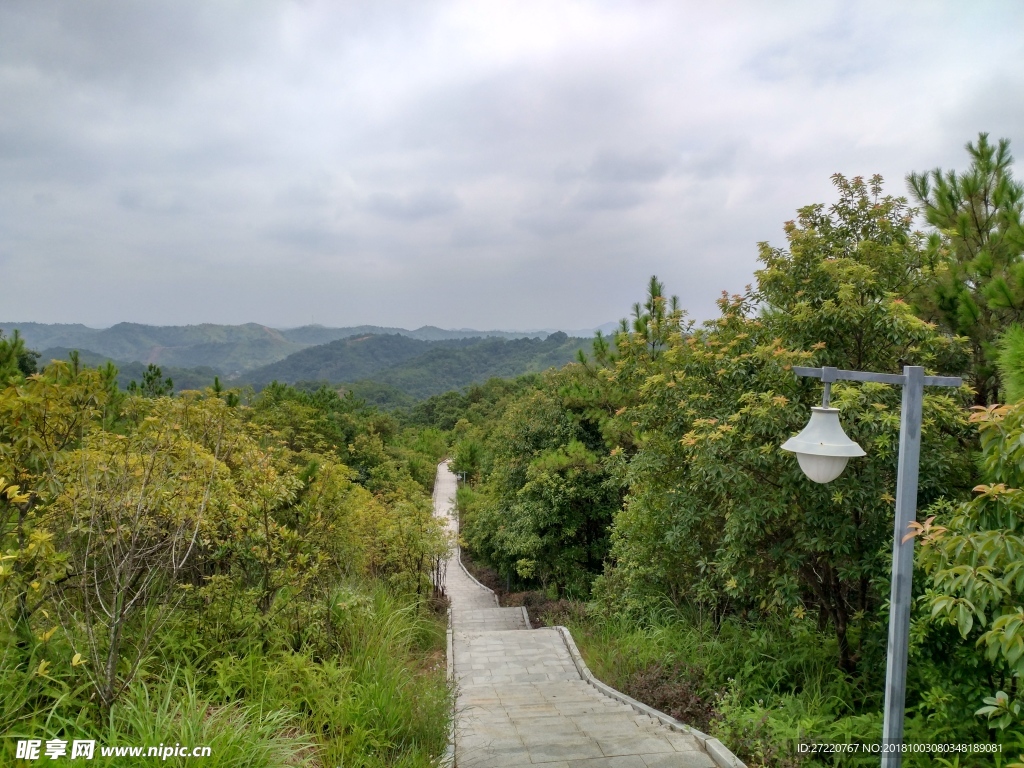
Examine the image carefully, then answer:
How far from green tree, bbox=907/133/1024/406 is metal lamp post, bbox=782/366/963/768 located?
11.2ft

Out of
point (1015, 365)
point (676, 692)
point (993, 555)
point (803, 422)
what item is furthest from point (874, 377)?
point (676, 692)

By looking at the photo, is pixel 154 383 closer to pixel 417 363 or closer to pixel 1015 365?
pixel 1015 365

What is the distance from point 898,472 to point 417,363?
143848 millimetres

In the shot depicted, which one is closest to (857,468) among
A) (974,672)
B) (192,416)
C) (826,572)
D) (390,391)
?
(826,572)

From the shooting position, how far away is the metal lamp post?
10.3 ft

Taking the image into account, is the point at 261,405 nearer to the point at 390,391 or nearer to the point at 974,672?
the point at 974,672

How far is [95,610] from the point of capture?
4.32 meters

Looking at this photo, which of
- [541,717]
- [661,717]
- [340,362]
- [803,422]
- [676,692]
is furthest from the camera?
[340,362]

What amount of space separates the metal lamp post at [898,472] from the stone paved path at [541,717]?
1.84 meters

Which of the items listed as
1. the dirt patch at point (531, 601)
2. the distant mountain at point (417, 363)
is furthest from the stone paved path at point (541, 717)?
the distant mountain at point (417, 363)

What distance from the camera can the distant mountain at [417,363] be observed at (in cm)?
12731

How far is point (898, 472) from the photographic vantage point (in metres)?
3.14

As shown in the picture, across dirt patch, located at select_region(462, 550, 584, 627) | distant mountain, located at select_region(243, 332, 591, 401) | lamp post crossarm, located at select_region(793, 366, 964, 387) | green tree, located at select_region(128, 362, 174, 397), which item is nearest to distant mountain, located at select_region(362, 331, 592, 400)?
distant mountain, located at select_region(243, 332, 591, 401)

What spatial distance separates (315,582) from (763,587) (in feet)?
14.5
